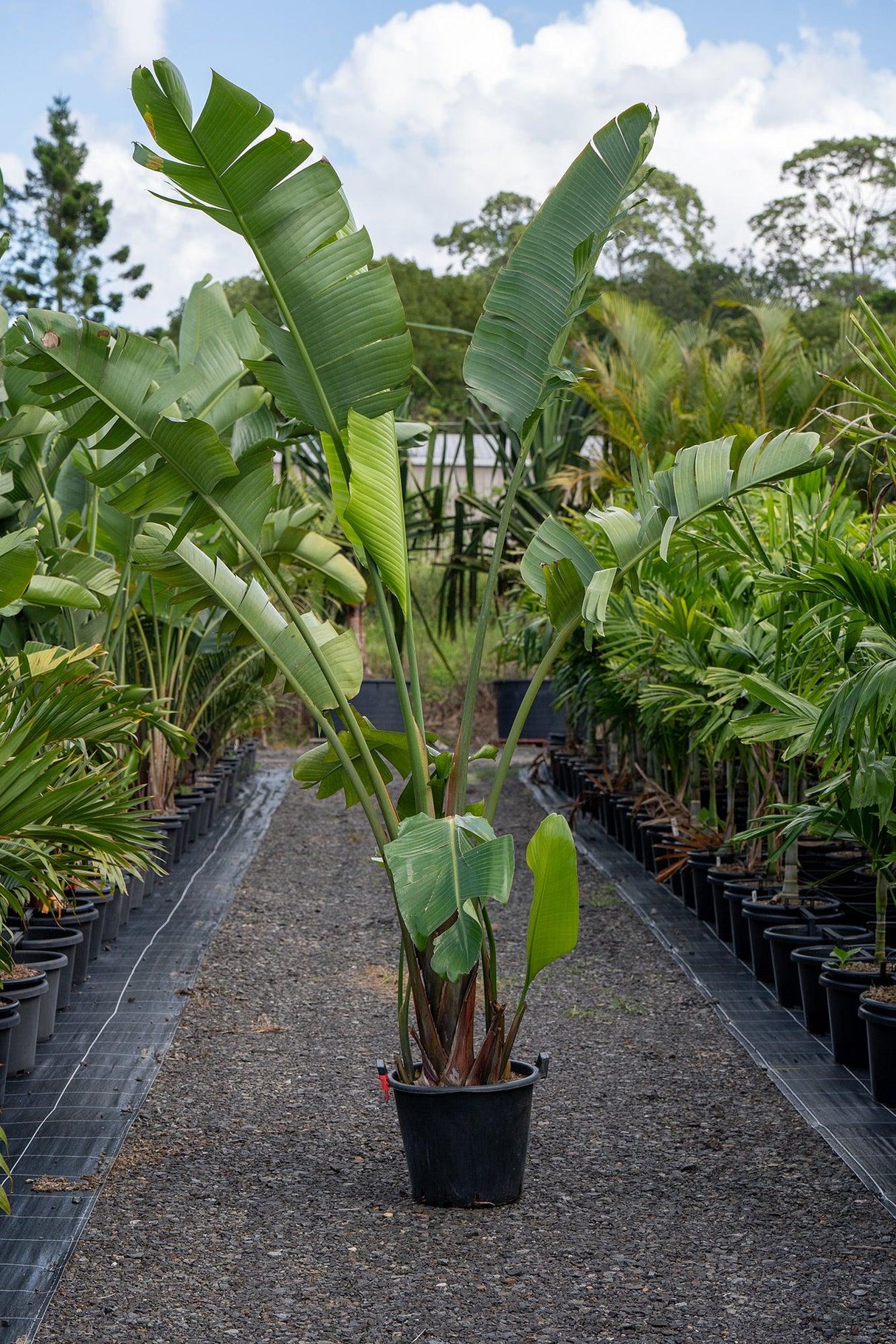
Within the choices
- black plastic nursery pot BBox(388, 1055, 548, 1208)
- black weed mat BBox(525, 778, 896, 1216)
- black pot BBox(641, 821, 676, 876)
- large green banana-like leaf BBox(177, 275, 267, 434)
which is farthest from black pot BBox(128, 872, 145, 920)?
black plastic nursery pot BBox(388, 1055, 548, 1208)

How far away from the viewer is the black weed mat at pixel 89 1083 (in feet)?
8.90

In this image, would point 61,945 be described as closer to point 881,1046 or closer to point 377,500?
point 377,500

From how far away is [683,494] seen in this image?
10.4 ft

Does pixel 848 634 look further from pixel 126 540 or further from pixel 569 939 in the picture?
pixel 126 540

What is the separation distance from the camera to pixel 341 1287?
2605mm

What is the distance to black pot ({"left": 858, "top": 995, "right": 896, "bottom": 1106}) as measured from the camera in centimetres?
349

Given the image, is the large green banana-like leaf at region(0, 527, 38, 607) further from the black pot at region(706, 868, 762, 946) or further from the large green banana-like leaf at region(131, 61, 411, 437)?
the black pot at region(706, 868, 762, 946)

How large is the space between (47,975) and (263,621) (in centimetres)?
169

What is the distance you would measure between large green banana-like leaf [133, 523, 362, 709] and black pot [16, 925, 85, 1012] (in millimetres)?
1587

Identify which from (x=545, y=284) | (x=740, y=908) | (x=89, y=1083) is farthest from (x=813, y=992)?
(x=545, y=284)

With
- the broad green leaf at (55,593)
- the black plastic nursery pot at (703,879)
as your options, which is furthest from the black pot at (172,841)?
the black plastic nursery pot at (703,879)

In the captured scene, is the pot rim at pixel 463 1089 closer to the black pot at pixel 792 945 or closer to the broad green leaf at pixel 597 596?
the broad green leaf at pixel 597 596

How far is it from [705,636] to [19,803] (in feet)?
10.6

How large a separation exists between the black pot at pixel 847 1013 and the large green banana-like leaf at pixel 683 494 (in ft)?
5.00
